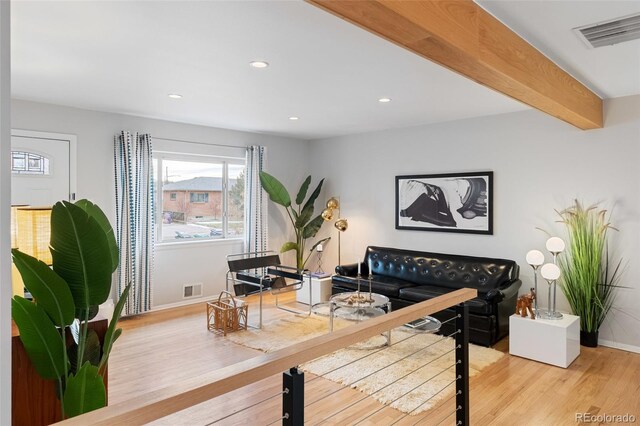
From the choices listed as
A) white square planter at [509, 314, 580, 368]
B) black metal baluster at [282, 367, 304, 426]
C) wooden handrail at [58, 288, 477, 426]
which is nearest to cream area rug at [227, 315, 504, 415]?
white square planter at [509, 314, 580, 368]

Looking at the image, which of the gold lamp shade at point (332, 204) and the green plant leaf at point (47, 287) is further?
the gold lamp shade at point (332, 204)

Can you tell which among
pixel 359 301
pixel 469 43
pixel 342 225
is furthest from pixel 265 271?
pixel 469 43

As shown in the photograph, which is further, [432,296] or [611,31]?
[432,296]

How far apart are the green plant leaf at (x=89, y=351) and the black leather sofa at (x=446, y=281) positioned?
325 cm

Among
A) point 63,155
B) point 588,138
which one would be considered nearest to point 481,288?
point 588,138

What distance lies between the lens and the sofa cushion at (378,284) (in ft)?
16.0

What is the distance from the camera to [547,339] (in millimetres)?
3689

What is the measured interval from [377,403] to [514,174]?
10.4 feet

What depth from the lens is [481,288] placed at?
4578mm

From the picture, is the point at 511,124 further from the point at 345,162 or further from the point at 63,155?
the point at 63,155

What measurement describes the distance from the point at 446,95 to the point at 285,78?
5.37 ft

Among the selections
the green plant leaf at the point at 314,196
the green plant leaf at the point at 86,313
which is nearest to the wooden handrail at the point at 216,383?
the green plant leaf at the point at 86,313

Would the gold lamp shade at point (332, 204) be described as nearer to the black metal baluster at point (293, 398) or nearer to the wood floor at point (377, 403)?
the wood floor at point (377, 403)

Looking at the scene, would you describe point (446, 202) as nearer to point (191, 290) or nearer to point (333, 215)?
point (333, 215)
